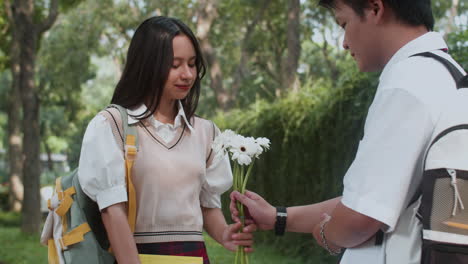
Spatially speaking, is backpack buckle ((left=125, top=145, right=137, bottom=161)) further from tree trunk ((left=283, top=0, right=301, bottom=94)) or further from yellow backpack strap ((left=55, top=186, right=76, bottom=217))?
tree trunk ((left=283, top=0, right=301, bottom=94))

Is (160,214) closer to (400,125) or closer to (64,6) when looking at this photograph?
(400,125)

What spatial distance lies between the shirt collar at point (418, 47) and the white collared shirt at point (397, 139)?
0.08 metres

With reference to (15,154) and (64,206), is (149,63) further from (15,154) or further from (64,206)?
(15,154)

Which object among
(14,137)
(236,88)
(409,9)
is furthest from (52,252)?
(236,88)

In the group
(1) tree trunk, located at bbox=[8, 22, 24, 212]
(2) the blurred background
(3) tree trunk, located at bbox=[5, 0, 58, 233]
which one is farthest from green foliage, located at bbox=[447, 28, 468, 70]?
(1) tree trunk, located at bbox=[8, 22, 24, 212]

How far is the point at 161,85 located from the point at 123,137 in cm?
32

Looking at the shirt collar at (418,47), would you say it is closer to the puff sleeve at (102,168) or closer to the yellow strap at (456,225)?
the yellow strap at (456,225)

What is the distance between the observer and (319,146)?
7879 mm

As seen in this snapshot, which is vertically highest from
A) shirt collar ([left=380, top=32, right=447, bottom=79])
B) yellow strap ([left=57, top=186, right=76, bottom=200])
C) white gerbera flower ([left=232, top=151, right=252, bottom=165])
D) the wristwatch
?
shirt collar ([left=380, top=32, right=447, bottom=79])

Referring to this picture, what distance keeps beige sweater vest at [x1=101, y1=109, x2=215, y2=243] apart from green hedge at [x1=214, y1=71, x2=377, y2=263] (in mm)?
4097

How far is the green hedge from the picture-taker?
22.7 feet

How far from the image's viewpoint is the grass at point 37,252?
8414mm

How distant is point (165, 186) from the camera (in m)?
2.50

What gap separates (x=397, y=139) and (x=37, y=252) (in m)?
10.2
